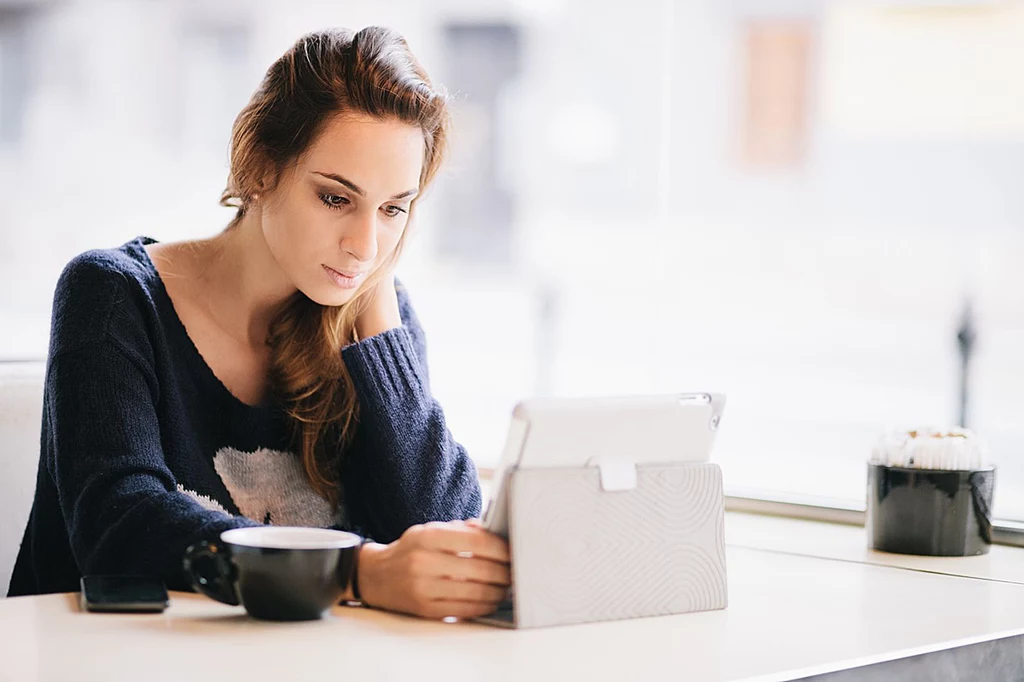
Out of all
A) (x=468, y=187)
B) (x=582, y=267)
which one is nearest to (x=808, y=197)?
(x=582, y=267)

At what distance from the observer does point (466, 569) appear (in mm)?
996

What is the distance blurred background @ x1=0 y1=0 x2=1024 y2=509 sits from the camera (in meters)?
2.19

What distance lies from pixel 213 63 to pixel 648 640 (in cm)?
370

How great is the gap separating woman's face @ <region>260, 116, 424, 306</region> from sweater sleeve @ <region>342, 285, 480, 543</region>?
102 mm

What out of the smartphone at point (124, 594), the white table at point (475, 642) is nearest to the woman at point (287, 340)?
the smartphone at point (124, 594)

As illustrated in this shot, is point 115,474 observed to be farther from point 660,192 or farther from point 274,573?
point 660,192

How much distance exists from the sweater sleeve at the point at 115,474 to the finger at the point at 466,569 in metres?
0.20

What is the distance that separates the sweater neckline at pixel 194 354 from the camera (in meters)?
1.44

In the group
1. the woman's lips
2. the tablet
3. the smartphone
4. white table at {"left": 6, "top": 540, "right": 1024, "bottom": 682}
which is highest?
the woman's lips

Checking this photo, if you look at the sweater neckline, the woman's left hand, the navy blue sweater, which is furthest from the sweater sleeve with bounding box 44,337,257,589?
the woman's left hand

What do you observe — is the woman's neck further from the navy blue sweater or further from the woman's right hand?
the woman's right hand

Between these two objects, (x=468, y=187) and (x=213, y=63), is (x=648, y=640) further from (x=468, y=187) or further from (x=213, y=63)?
(x=468, y=187)

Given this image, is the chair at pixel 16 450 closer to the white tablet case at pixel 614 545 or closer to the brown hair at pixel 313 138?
the brown hair at pixel 313 138

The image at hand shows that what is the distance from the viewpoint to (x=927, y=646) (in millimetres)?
999
